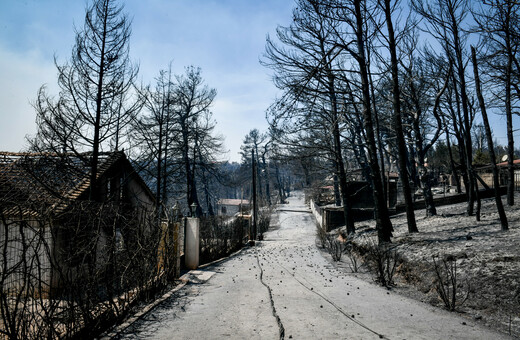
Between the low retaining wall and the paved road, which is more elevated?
the low retaining wall

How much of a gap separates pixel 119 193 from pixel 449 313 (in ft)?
50.4

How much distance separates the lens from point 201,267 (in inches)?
467

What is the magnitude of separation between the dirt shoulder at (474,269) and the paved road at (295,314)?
45 cm

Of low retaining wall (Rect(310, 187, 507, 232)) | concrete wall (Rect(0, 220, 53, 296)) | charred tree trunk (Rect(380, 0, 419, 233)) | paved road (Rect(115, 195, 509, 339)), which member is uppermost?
charred tree trunk (Rect(380, 0, 419, 233))

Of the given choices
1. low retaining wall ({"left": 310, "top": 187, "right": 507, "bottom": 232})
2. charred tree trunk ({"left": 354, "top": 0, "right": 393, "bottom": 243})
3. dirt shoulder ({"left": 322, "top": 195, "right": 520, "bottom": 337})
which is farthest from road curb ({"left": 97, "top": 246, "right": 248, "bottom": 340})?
low retaining wall ({"left": 310, "top": 187, "right": 507, "bottom": 232})

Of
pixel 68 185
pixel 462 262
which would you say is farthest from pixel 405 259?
pixel 68 185

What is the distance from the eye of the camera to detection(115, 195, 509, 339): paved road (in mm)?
4738

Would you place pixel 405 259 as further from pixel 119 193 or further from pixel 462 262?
pixel 119 193

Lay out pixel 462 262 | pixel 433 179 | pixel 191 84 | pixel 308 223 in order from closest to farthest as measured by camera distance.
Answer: pixel 462 262, pixel 191 84, pixel 308 223, pixel 433 179

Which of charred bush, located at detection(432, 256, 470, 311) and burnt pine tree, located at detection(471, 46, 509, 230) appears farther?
burnt pine tree, located at detection(471, 46, 509, 230)

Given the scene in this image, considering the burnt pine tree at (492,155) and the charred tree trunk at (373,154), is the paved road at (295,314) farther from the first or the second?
the burnt pine tree at (492,155)

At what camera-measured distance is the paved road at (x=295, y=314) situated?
15.5 feet

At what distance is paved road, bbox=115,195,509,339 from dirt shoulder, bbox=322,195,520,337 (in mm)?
448

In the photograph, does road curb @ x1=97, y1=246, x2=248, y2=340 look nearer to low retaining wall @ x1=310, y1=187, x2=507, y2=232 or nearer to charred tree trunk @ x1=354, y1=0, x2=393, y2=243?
charred tree trunk @ x1=354, y1=0, x2=393, y2=243
